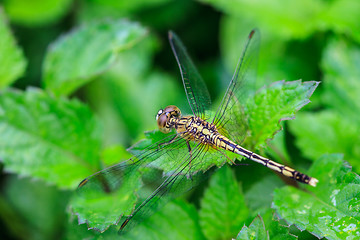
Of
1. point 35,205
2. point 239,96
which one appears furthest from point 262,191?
point 35,205

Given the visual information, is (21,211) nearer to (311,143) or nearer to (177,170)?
(177,170)

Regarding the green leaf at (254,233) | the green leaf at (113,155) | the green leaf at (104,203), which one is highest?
the green leaf at (113,155)

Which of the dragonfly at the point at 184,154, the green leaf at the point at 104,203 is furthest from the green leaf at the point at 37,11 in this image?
the green leaf at the point at 104,203

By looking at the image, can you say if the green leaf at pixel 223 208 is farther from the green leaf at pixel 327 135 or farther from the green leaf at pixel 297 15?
the green leaf at pixel 297 15

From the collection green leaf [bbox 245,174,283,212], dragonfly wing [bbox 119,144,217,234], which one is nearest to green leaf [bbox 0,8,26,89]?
dragonfly wing [bbox 119,144,217,234]

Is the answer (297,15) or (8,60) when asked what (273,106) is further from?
(8,60)

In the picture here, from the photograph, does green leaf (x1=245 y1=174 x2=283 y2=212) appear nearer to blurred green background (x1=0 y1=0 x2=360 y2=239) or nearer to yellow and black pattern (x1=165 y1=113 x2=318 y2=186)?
blurred green background (x1=0 y1=0 x2=360 y2=239)
